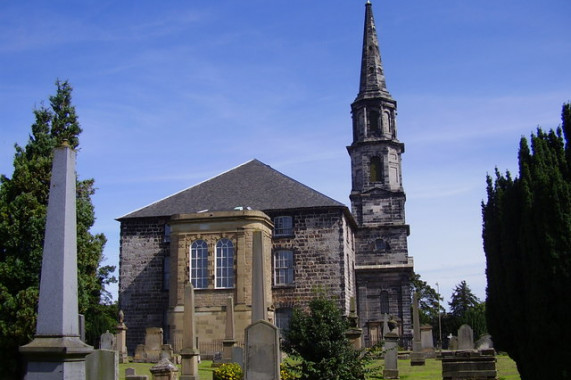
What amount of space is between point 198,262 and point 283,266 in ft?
17.5

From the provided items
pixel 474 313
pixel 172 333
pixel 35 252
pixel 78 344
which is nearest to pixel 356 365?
pixel 78 344

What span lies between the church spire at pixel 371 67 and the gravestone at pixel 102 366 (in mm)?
39628

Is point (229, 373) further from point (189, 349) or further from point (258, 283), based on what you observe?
point (258, 283)

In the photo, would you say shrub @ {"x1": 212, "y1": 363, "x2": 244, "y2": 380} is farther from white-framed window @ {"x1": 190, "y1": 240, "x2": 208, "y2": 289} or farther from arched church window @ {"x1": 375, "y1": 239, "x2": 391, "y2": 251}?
arched church window @ {"x1": 375, "y1": 239, "x2": 391, "y2": 251}

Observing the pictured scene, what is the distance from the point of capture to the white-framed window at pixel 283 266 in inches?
1452

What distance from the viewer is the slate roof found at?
123 ft

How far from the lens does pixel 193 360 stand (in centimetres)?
1769

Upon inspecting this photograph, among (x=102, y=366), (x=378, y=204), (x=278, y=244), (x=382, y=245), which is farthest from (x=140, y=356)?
(x=378, y=204)

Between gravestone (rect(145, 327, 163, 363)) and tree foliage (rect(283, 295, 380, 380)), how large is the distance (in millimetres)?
15691

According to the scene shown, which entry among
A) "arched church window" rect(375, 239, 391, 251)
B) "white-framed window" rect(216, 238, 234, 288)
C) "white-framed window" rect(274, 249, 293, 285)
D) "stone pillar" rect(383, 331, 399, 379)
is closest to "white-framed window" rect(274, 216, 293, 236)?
"white-framed window" rect(274, 249, 293, 285)

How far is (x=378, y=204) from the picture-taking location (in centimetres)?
4506

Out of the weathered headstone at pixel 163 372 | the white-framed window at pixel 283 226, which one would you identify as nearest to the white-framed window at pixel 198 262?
the white-framed window at pixel 283 226

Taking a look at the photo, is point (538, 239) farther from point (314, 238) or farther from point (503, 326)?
point (314, 238)

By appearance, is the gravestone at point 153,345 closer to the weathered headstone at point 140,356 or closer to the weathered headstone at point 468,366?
the weathered headstone at point 140,356
